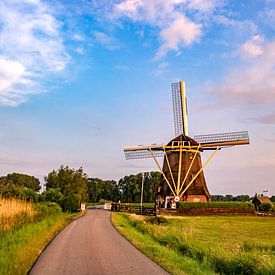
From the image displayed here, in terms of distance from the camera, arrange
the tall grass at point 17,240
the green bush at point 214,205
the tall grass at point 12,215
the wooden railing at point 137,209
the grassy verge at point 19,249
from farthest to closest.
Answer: the green bush at point 214,205
the wooden railing at point 137,209
the tall grass at point 12,215
the tall grass at point 17,240
the grassy verge at point 19,249

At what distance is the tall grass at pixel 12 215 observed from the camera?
15.6m

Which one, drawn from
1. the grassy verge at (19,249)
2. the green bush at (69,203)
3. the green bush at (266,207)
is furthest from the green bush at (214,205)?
the grassy verge at (19,249)

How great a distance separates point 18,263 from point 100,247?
196 inches

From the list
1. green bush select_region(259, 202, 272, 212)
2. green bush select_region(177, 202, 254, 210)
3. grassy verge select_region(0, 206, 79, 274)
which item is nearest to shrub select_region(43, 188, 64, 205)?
green bush select_region(177, 202, 254, 210)

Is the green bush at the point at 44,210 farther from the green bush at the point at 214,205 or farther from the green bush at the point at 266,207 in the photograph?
the green bush at the point at 266,207

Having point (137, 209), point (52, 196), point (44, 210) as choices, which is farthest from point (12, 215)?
A: point (137, 209)

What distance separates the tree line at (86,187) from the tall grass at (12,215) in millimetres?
17336

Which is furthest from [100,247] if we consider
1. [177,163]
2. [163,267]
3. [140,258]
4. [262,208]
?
[262,208]

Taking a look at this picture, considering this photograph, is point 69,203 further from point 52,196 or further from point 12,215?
point 12,215

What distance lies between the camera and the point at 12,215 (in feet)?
56.7

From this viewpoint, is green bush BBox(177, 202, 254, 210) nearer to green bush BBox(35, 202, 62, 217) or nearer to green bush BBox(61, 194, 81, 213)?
A: green bush BBox(61, 194, 81, 213)

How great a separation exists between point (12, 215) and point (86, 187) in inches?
1732

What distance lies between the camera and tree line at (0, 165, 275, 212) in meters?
43.1

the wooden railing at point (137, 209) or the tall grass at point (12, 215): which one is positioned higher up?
the wooden railing at point (137, 209)
